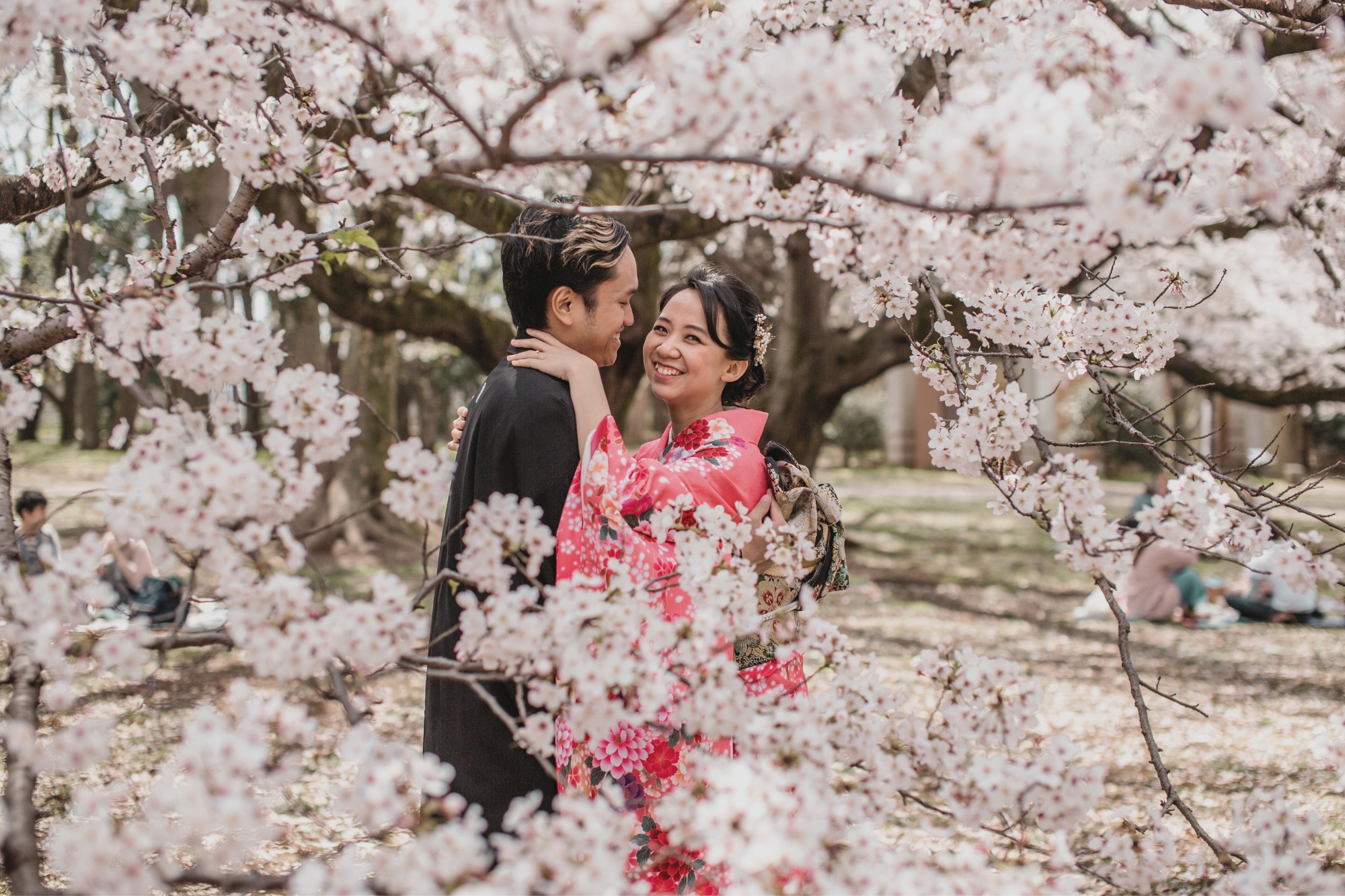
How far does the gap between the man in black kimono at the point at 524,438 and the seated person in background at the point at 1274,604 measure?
729 centimetres

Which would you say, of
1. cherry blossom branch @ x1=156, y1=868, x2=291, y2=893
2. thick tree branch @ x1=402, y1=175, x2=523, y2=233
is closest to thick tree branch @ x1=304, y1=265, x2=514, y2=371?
thick tree branch @ x1=402, y1=175, x2=523, y2=233

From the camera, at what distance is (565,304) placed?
6.79 ft

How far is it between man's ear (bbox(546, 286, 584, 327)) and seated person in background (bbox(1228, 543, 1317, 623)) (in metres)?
7.30

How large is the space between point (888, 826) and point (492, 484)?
105 inches

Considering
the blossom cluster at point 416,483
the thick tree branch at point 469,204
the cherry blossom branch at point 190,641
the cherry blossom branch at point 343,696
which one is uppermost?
the thick tree branch at point 469,204

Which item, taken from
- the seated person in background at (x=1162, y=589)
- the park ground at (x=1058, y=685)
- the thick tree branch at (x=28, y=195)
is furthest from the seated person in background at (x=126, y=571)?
the seated person in background at (x=1162, y=589)

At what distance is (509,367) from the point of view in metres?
2.02

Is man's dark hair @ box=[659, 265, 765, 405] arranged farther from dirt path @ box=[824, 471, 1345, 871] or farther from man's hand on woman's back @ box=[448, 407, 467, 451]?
dirt path @ box=[824, 471, 1345, 871]

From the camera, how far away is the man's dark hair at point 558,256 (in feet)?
6.55

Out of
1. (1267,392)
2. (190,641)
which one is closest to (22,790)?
(190,641)

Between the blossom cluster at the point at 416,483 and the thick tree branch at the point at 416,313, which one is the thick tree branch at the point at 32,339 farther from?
the thick tree branch at the point at 416,313

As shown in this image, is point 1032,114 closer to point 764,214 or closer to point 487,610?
point 764,214

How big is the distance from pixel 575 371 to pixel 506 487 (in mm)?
292

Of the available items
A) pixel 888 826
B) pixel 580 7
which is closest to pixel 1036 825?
pixel 580 7
